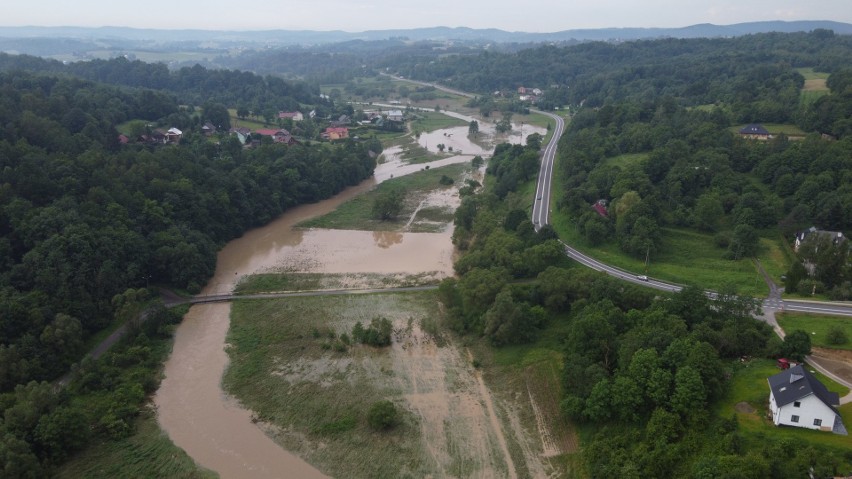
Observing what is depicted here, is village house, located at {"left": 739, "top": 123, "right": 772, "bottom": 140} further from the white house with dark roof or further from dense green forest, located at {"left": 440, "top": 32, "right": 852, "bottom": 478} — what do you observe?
the white house with dark roof

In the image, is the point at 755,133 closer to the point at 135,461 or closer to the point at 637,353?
the point at 637,353

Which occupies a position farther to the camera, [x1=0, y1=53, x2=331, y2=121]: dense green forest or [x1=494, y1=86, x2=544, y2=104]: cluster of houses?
[x1=494, y1=86, x2=544, y2=104]: cluster of houses

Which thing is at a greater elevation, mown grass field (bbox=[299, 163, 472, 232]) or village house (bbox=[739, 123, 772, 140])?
village house (bbox=[739, 123, 772, 140])

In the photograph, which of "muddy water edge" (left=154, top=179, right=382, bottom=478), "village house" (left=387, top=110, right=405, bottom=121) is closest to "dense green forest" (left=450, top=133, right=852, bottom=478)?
"muddy water edge" (left=154, top=179, right=382, bottom=478)

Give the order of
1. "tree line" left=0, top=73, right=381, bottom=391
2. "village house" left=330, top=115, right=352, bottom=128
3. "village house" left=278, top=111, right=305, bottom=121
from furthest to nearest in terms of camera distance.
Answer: "village house" left=278, top=111, right=305, bottom=121 → "village house" left=330, top=115, right=352, bottom=128 → "tree line" left=0, top=73, right=381, bottom=391

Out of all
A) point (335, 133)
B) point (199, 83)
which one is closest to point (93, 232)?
point (335, 133)

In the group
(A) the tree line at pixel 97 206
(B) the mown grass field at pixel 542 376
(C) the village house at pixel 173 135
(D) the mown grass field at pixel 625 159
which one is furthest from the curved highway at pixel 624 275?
(C) the village house at pixel 173 135

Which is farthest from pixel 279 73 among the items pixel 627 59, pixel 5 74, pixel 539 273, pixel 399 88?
pixel 539 273

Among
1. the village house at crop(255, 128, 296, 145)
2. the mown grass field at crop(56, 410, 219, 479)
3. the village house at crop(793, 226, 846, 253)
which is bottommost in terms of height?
the mown grass field at crop(56, 410, 219, 479)
